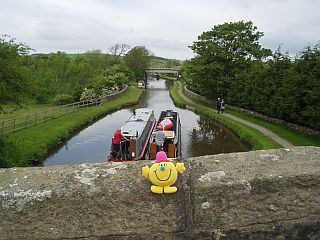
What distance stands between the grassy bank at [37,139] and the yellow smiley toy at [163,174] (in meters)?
11.7

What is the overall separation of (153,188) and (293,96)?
68.4 ft

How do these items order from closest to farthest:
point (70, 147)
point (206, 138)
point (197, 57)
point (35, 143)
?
point (35, 143)
point (70, 147)
point (206, 138)
point (197, 57)

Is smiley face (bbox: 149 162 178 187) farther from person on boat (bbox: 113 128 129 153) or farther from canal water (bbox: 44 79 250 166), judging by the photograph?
canal water (bbox: 44 79 250 166)

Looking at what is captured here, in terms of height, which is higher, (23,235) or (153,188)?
(153,188)

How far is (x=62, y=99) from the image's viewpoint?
4609cm

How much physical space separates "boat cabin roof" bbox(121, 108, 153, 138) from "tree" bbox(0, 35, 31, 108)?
5.14 meters

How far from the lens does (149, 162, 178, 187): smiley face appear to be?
2.50m

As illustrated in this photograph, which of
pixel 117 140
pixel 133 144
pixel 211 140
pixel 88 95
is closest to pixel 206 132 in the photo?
pixel 211 140

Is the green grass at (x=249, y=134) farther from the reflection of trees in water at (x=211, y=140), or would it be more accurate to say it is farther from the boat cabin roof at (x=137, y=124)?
the boat cabin roof at (x=137, y=124)

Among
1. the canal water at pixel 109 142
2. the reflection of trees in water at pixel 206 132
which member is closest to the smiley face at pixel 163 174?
the canal water at pixel 109 142

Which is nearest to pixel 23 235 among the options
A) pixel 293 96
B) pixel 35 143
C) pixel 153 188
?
pixel 153 188

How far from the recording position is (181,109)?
135 ft

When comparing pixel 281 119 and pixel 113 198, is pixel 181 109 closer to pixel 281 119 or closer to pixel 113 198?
pixel 281 119

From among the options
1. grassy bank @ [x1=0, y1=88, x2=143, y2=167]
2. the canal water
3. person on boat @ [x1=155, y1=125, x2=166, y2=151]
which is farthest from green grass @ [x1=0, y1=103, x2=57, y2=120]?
person on boat @ [x1=155, y1=125, x2=166, y2=151]
